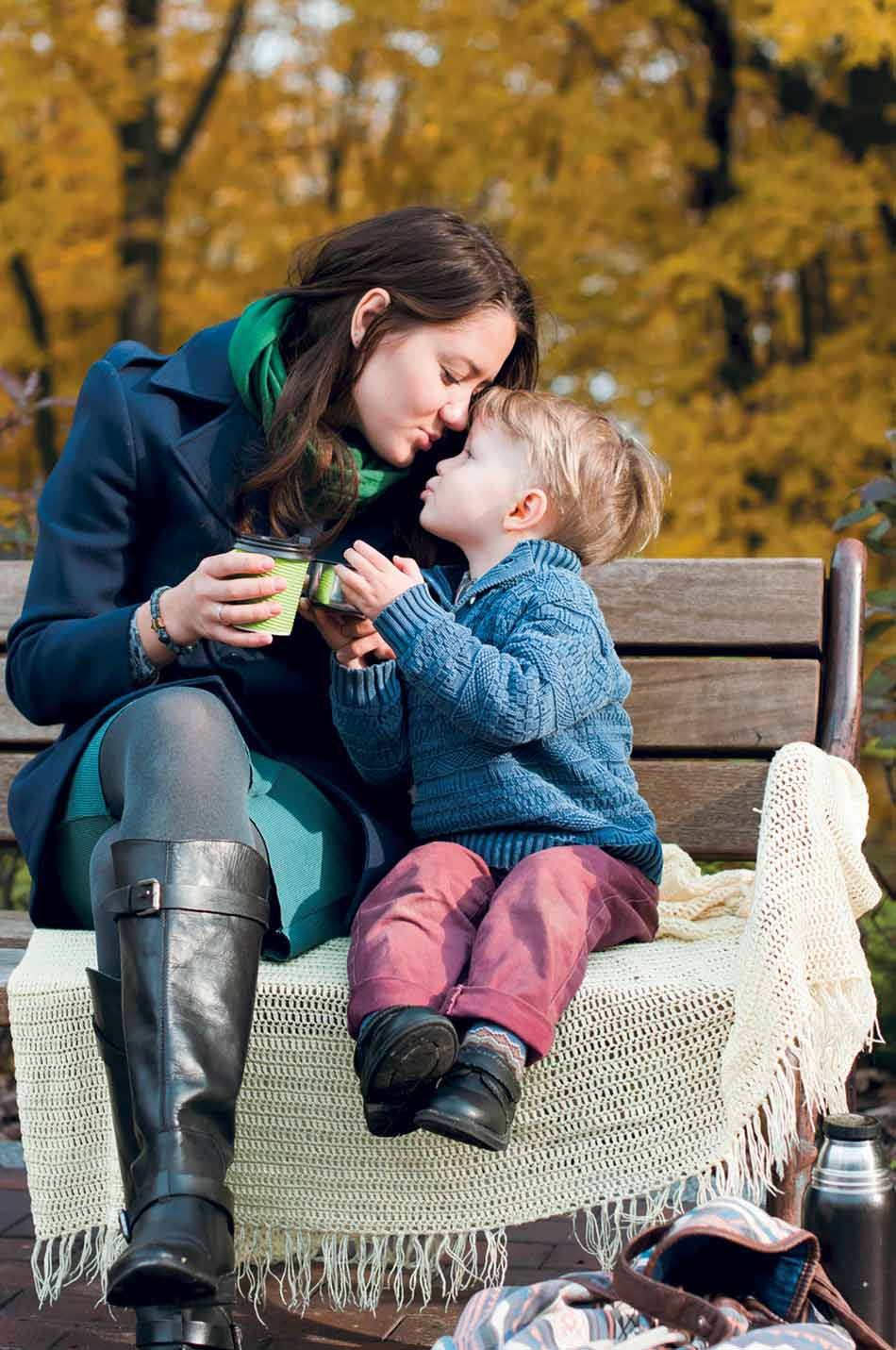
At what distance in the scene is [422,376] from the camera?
96.3 inches

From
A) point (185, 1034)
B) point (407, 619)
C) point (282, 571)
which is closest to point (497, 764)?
point (407, 619)

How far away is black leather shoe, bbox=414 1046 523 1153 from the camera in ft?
5.99

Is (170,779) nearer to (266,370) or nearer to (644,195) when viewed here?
(266,370)

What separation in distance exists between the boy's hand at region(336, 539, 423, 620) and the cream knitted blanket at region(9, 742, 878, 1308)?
482mm

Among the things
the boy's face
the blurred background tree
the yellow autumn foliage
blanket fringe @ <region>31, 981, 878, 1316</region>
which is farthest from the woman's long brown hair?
the yellow autumn foliage

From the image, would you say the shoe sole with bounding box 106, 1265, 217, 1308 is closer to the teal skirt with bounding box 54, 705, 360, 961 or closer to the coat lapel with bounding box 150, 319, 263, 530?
the teal skirt with bounding box 54, 705, 360, 961

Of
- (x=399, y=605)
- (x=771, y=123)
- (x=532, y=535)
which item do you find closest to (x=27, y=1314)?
(x=399, y=605)

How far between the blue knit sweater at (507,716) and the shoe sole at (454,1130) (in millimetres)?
478

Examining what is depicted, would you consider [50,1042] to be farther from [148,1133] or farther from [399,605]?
[399,605]

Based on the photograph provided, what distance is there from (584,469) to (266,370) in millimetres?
508

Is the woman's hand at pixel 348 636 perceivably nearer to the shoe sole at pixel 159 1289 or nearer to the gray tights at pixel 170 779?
the gray tights at pixel 170 779

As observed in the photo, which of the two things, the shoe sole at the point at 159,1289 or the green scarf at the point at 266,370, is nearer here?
the shoe sole at the point at 159,1289

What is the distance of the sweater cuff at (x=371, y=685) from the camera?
233cm

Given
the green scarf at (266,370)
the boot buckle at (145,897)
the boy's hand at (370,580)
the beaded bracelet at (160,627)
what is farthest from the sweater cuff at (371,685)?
the boot buckle at (145,897)
